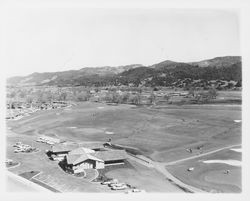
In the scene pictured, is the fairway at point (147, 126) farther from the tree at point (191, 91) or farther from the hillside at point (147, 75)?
the hillside at point (147, 75)

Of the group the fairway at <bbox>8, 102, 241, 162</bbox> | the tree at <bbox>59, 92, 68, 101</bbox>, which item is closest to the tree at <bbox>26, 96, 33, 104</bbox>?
the fairway at <bbox>8, 102, 241, 162</bbox>

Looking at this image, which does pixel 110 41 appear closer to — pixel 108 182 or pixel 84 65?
pixel 84 65

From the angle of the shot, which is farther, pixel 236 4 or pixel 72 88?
pixel 72 88

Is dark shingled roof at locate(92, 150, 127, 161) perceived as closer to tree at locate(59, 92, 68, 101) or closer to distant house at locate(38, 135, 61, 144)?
distant house at locate(38, 135, 61, 144)

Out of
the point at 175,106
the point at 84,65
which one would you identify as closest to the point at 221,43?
the point at 175,106

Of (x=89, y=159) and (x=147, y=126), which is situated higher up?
(x=147, y=126)

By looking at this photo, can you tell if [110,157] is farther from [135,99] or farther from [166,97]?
[166,97]

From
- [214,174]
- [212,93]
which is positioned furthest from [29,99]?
[214,174]
